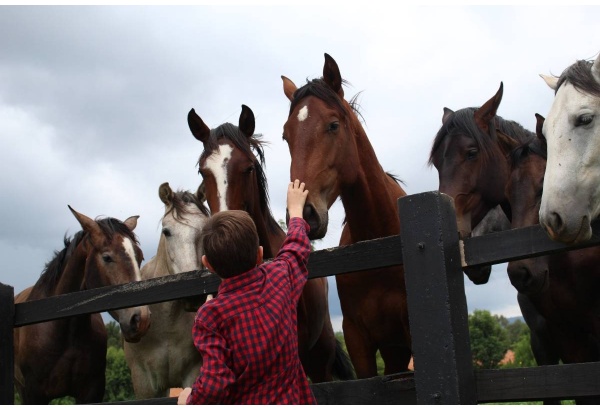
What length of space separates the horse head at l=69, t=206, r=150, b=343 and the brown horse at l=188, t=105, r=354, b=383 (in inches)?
53.4

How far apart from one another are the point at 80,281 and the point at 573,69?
5327 mm

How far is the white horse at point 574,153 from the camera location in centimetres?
311

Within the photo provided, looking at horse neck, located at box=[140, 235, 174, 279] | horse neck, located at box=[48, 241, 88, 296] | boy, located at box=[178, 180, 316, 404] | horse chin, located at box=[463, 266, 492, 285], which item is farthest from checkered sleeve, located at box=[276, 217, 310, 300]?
horse neck, located at box=[48, 241, 88, 296]

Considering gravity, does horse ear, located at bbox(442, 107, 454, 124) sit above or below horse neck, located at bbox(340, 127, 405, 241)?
above

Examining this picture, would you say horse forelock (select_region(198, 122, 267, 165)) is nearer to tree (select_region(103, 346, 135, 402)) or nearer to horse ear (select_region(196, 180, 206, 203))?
horse ear (select_region(196, 180, 206, 203))

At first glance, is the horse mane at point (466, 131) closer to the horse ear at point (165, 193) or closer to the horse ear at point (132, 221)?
the horse ear at point (165, 193)

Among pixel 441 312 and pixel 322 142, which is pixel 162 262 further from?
pixel 441 312

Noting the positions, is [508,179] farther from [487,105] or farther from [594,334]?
[594,334]

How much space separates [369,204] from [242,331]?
250 cm

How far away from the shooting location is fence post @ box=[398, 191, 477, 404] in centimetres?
298

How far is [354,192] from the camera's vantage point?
16.1ft

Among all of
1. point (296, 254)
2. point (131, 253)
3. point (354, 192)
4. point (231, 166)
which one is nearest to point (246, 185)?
point (231, 166)

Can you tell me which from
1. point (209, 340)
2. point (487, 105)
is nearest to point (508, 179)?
point (487, 105)

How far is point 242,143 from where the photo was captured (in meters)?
5.64
